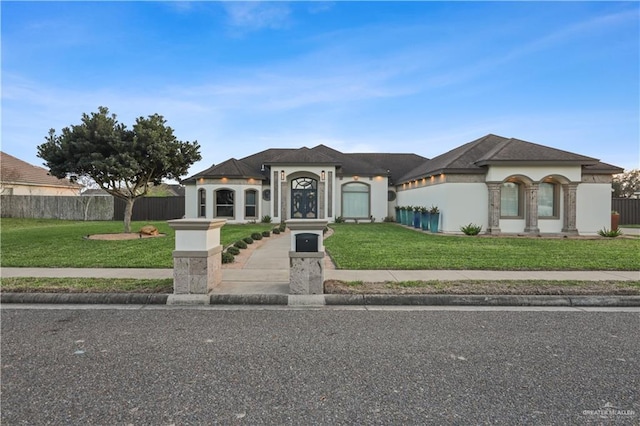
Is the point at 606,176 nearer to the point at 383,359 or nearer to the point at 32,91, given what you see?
the point at 383,359

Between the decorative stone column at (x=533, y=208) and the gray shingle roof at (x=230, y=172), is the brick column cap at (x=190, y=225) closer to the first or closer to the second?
the decorative stone column at (x=533, y=208)

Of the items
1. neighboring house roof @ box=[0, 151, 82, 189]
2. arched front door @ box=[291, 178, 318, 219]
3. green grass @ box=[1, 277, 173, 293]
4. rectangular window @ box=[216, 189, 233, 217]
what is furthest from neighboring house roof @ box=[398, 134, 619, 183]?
neighboring house roof @ box=[0, 151, 82, 189]

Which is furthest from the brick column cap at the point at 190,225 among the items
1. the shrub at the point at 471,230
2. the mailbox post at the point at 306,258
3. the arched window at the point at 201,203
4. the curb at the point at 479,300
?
the arched window at the point at 201,203

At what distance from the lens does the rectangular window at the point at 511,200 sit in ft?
55.9

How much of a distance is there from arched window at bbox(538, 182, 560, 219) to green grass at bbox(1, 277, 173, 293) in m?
17.6

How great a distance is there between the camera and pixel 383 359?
142 inches

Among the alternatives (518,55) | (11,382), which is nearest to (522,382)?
(11,382)

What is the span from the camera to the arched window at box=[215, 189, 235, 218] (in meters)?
23.9

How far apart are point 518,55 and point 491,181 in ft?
21.9

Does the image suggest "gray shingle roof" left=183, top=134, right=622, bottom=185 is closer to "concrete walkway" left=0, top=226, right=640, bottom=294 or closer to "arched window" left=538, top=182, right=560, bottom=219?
"arched window" left=538, top=182, right=560, bottom=219

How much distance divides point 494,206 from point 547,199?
3.13 metres

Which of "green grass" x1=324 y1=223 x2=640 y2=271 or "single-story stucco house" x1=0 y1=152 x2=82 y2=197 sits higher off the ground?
"single-story stucco house" x1=0 y1=152 x2=82 y2=197

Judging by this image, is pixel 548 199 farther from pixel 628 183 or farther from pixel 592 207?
pixel 628 183

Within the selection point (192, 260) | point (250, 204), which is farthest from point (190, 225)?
point (250, 204)
